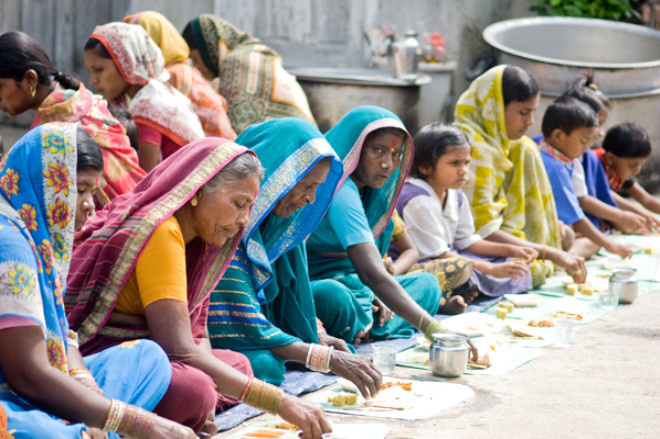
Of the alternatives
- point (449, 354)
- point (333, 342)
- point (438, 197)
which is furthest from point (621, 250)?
point (333, 342)

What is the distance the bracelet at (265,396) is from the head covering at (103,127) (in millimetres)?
1837

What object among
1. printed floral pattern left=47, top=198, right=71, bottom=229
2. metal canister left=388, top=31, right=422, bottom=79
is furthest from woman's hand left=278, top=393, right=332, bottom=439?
metal canister left=388, top=31, right=422, bottom=79

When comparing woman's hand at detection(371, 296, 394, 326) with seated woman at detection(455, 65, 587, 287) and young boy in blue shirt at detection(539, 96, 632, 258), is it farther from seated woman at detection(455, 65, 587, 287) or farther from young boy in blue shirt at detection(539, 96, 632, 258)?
young boy in blue shirt at detection(539, 96, 632, 258)

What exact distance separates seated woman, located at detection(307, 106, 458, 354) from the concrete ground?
0.38m

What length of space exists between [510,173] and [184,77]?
2.29m

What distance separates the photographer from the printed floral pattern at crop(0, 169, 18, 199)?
2.77 meters

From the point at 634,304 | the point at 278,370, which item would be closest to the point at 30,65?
the point at 278,370

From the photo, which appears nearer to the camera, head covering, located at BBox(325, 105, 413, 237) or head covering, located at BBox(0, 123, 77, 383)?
head covering, located at BBox(0, 123, 77, 383)

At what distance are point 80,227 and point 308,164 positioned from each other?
1.03 m

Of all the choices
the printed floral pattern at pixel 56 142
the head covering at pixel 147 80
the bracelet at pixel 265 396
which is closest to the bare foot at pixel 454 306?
the head covering at pixel 147 80

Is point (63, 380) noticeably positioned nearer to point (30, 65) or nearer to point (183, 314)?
point (183, 314)

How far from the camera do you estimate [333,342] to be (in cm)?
441

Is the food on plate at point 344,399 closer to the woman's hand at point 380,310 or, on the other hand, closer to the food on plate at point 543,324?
the woman's hand at point 380,310

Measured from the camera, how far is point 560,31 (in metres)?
11.2
